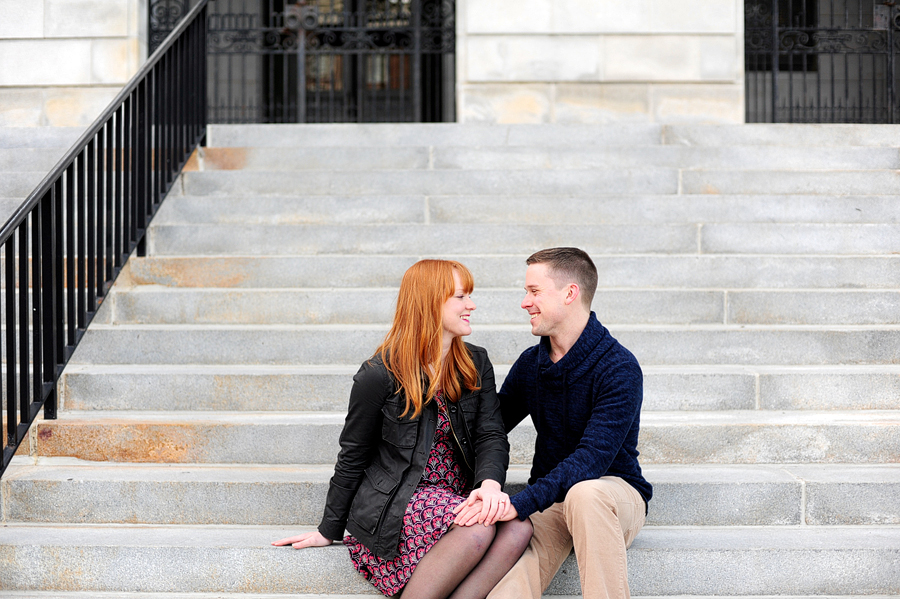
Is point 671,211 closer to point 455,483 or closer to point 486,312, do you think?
point 486,312

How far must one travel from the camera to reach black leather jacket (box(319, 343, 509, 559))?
2730 millimetres

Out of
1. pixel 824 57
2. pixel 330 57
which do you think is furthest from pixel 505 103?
pixel 824 57

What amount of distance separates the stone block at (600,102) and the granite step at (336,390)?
4080 millimetres

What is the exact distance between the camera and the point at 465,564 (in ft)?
8.43

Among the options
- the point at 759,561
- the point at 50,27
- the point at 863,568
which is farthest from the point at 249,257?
the point at 50,27

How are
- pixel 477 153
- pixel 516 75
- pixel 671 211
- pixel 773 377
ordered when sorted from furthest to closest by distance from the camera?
pixel 516 75 < pixel 477 153 < pixel 671 211 < pixel 773 377

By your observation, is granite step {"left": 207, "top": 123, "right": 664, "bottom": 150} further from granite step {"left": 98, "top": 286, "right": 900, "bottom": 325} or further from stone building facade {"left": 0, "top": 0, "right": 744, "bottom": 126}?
granite step {"left": 98, "top": 286, "right": 900, "bottom": 325}

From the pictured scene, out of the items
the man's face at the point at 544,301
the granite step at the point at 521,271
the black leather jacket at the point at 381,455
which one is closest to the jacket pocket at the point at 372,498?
the black leather jacket at the point at 381,455

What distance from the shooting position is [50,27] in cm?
756

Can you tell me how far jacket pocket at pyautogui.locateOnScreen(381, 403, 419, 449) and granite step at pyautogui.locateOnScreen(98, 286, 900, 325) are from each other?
1701mm

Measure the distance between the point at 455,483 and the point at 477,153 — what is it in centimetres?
346

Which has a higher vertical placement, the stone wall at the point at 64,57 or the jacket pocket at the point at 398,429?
the stone wall at the point at 64,57

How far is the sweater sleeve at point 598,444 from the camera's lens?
2.65 m

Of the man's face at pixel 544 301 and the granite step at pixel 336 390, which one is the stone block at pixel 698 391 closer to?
the granite step at pixel 336 390
